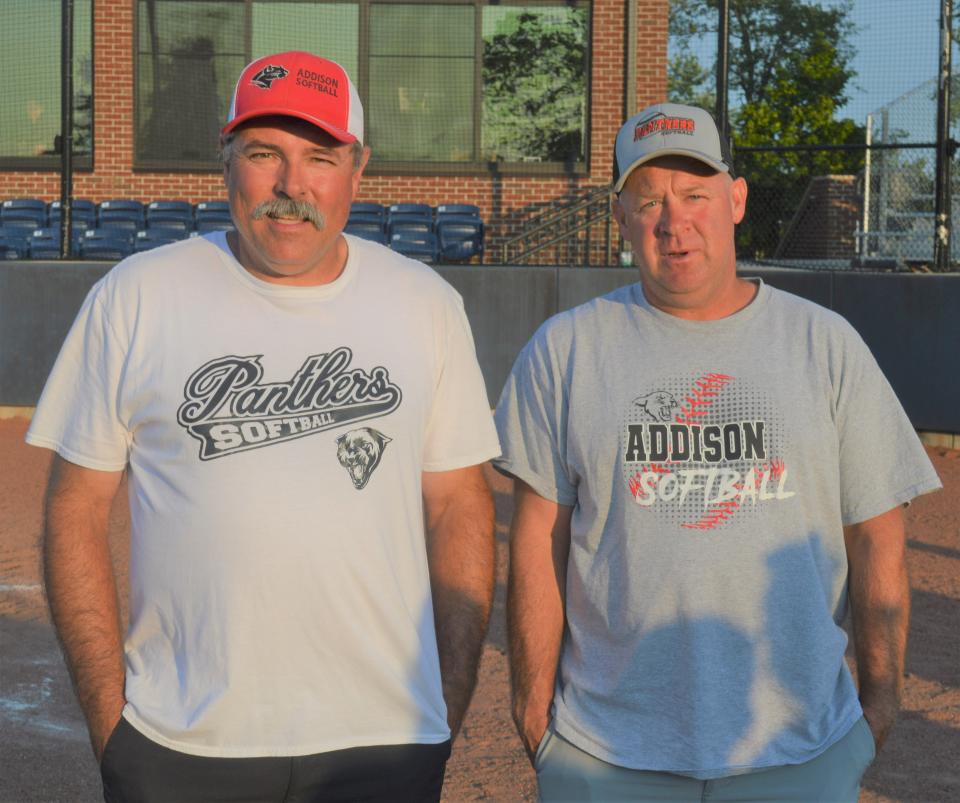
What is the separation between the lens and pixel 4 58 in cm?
1886

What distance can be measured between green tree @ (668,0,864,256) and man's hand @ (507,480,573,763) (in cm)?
1146

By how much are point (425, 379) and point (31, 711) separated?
11.2 feet

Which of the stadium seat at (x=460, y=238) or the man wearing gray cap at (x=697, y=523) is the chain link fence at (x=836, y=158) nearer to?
the stadium seat at (x=460, y=238)

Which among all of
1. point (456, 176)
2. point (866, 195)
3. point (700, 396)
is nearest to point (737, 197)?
point (700, 396)

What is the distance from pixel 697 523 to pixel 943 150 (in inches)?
441

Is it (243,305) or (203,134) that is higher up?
(203,134)

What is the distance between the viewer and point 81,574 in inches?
93.0

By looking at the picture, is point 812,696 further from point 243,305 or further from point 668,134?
point 243,305

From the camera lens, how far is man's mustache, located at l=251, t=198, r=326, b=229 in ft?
7.68

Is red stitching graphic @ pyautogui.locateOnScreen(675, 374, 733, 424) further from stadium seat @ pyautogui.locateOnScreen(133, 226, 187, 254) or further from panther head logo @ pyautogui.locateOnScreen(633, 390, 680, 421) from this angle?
stadium seat @ pyautogui.locateOnScreen(133, 226, 187, 254)

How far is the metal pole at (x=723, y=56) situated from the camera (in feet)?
43.1

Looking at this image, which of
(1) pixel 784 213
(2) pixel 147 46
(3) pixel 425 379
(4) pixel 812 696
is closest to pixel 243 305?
(3) pixel 425 379

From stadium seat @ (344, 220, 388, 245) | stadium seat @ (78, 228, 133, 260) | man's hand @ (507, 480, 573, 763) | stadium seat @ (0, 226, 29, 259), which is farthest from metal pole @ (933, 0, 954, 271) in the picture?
stadium seat @ (0, 226, 29, 259)

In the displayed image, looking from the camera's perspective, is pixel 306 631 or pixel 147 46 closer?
pixel 306 631
